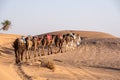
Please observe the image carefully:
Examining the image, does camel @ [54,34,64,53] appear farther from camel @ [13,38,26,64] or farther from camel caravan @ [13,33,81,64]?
camel @ [13,38,26,64]

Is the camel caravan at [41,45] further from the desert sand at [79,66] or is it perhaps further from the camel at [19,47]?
the desert sand at [79,66]

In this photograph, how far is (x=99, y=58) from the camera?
31.1 metres

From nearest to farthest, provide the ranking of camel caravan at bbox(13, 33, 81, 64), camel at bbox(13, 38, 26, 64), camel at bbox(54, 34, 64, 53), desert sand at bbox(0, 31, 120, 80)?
desert sand at bbox(0, 31, 120, 80) → camel at bbox(13, 38, 26, 64) → camel caravan at bbox(13, 33, 81, 64) → camel at bbox(54, 34, 64, 53)

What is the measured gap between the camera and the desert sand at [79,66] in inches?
765

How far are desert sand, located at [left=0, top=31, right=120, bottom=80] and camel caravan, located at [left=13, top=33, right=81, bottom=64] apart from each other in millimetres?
804

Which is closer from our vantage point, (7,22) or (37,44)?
(37,44)

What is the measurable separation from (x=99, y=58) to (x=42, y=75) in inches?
466

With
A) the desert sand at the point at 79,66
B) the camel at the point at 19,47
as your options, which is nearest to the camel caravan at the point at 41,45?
the camel at the point at 19,47

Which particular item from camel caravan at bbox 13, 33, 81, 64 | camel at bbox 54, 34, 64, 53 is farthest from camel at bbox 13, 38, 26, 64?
camel at bbox 54, 34, 64, 53

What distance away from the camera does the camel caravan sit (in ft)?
91.8

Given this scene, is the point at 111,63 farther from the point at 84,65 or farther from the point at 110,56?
the point at 110,56

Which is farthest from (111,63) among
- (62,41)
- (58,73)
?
(62,41)

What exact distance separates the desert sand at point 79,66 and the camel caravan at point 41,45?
80cm

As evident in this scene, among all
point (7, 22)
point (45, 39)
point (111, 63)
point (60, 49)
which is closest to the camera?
point (111, 63)
